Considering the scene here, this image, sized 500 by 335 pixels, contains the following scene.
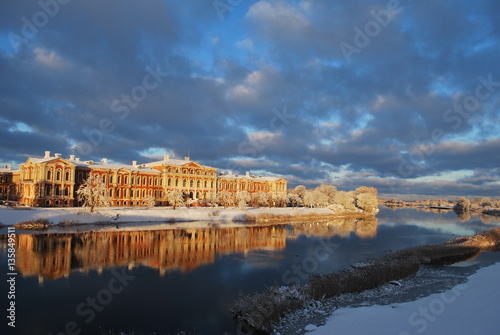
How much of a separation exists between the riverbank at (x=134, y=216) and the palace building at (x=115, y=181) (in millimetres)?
11859

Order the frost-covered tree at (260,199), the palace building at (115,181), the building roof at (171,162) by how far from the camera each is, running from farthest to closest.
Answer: the frost-covered tree at (260,199) < the building roof at (171,162) < the palace building at (115,181)

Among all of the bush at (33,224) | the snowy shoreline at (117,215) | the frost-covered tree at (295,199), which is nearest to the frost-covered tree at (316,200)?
the frost-covered tree at (295,199)

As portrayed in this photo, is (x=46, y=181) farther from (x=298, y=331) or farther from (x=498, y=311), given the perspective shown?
(x=498, y=311)

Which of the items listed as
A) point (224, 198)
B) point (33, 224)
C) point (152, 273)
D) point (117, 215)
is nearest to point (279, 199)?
point (224, 198)

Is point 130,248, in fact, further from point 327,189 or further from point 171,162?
point 327,189

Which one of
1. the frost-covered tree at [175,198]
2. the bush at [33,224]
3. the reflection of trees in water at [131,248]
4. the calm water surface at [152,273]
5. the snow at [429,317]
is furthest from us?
the frost-covered tree at [175,198]

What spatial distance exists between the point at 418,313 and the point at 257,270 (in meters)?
13.1

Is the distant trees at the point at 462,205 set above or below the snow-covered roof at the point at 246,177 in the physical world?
below

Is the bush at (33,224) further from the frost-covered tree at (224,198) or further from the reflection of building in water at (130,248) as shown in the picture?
the frost-covered tree at (224,198)

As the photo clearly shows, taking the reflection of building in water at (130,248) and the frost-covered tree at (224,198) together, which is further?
the frost-covered tree at (224,198)

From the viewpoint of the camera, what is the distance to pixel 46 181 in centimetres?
6581

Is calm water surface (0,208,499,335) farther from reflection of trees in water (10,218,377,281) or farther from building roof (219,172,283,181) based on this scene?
building roof (219,172,283,181)

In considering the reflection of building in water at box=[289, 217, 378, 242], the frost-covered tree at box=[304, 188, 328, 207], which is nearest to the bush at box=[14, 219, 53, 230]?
the reflection of building in water at box=[289, 217, 378, 242]

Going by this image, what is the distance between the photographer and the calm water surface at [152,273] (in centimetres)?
1642
